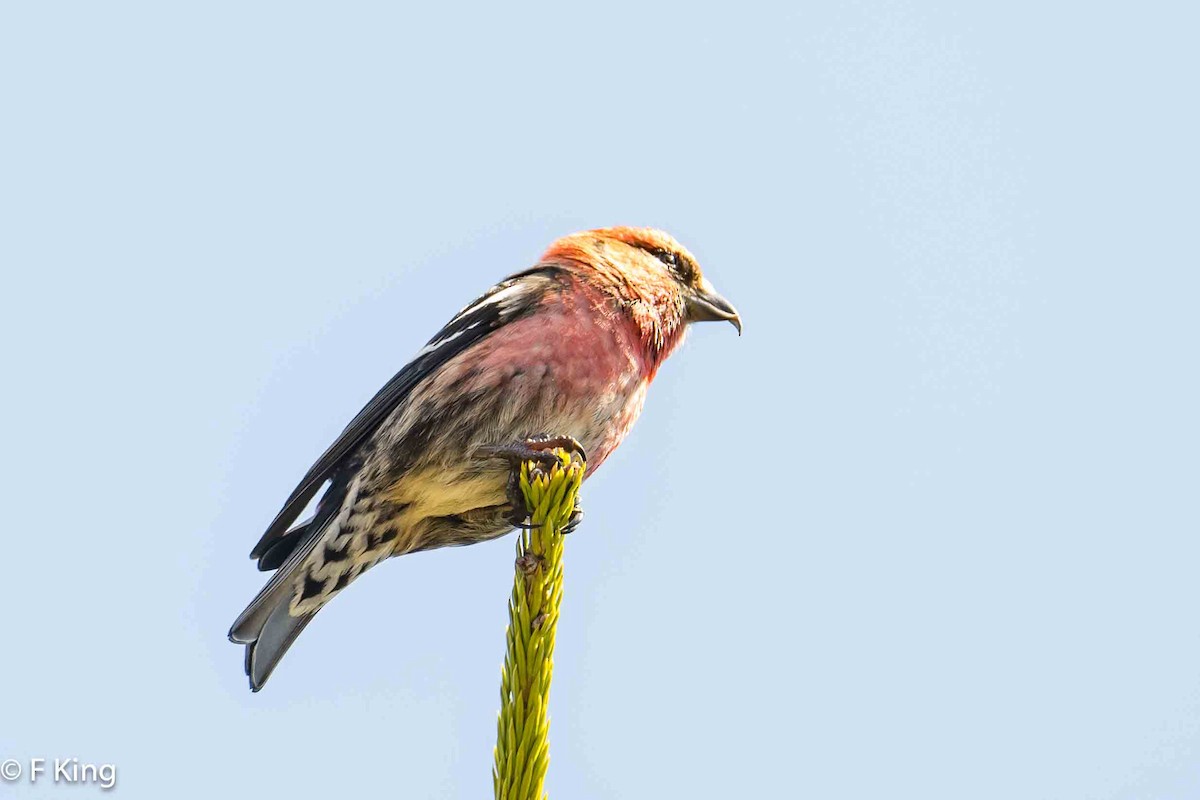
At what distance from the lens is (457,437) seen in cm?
488

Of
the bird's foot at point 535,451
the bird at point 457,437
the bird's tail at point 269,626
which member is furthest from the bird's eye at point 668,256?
the bird's tail at point 269,626

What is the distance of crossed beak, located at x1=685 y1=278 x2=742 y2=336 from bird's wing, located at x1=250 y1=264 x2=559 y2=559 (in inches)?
33.6

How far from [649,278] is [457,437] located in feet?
4.63

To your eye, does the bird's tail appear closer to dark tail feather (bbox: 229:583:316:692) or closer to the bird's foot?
dark tail feather (bbox: 229:583:316:692)

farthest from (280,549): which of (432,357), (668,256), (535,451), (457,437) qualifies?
(668,256)

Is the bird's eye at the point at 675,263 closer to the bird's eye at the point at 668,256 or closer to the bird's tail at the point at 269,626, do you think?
the bird's eye at the point at 668,256

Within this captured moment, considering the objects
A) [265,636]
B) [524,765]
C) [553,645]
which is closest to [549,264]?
[265,636]

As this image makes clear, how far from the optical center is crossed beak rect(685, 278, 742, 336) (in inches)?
239

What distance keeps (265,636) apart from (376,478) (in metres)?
0.76

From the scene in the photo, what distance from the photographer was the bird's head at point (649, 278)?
18.1 feet

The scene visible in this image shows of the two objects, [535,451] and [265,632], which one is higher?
[535,451]

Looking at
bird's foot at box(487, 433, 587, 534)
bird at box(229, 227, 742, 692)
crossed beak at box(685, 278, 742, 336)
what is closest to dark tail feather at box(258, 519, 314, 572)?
bird at box(229, 227, 742, 692)

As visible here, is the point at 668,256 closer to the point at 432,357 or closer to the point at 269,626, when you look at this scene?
the point at 432,357

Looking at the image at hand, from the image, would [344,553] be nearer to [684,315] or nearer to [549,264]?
[549,264]
